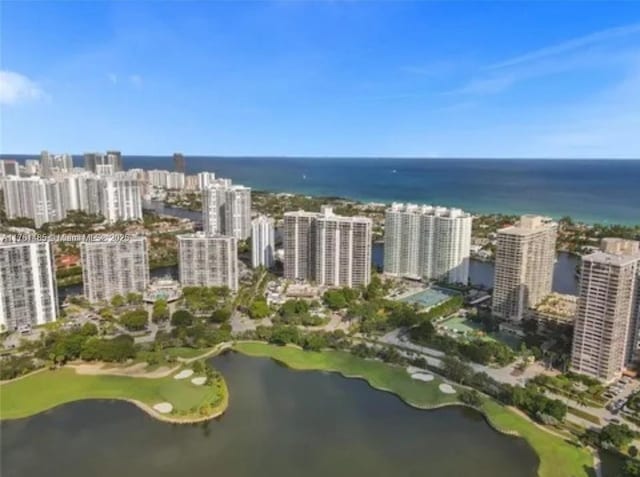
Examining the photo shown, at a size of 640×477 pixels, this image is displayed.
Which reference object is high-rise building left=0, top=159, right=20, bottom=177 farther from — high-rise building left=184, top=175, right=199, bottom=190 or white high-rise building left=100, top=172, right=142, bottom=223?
white high-rise building left=100, top=172, right=142, bottom=223

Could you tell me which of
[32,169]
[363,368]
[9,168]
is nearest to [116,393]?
[363,368]

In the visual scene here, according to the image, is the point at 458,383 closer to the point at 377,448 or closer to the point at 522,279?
the point at 377,448

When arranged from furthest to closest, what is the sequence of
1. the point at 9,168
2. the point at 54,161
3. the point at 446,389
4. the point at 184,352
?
1. the point at 54,161
2. the point at 9,168
3. the point at 184,352
4. the point at 446,389

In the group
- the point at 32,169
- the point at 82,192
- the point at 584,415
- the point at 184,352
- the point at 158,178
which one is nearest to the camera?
the point at 584,415

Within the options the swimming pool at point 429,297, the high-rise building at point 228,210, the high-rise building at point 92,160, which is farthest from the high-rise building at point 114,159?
the swimming pool at point 429,297

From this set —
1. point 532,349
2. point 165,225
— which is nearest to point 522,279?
point 532,349

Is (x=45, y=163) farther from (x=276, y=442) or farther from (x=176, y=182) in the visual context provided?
(x=276, y=442)
